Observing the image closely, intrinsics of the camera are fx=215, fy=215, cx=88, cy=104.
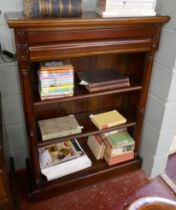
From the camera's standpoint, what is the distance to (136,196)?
151 cm

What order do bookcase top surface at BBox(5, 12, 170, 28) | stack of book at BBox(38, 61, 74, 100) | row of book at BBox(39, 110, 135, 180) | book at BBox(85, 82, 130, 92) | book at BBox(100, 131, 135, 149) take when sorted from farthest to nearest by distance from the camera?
book at BBox(100, 131, 135, 149) → row of book at BBox(39, 110, 135, 180) → book at BBox(85, 82, 130, 92) → stack of book at BBox(38, 61, 74, 100) → bookcase top surface at BBox(5, 12, 170, 28)

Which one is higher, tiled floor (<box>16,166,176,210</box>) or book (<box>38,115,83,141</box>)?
book (<box>38,115,83,141</box>)

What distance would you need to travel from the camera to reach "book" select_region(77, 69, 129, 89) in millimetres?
1307

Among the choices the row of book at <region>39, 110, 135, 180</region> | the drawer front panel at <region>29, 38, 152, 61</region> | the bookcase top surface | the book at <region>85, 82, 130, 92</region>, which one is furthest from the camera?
the row of book at <region>39, 110, 135, 180</region>

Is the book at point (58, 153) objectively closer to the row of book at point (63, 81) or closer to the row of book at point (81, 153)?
the row of book at point (81, 153)

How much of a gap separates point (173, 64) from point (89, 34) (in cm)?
51

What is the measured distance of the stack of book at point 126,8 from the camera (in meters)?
1.07

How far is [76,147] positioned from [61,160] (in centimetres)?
16

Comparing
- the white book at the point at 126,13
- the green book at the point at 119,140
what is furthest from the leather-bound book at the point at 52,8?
the green book at the point at 119,140

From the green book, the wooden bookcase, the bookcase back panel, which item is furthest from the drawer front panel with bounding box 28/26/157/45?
the green book

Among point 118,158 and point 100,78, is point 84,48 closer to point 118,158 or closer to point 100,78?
point 100,78

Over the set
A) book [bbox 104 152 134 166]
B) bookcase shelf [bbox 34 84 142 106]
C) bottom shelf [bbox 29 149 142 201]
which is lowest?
bottom shelf [bbox 29 149 142 201]

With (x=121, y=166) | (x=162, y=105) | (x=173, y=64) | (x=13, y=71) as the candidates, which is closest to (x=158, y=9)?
(x=173, y=64)

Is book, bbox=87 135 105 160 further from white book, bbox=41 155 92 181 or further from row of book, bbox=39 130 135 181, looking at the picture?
white book, bbox=41 155 92 181
